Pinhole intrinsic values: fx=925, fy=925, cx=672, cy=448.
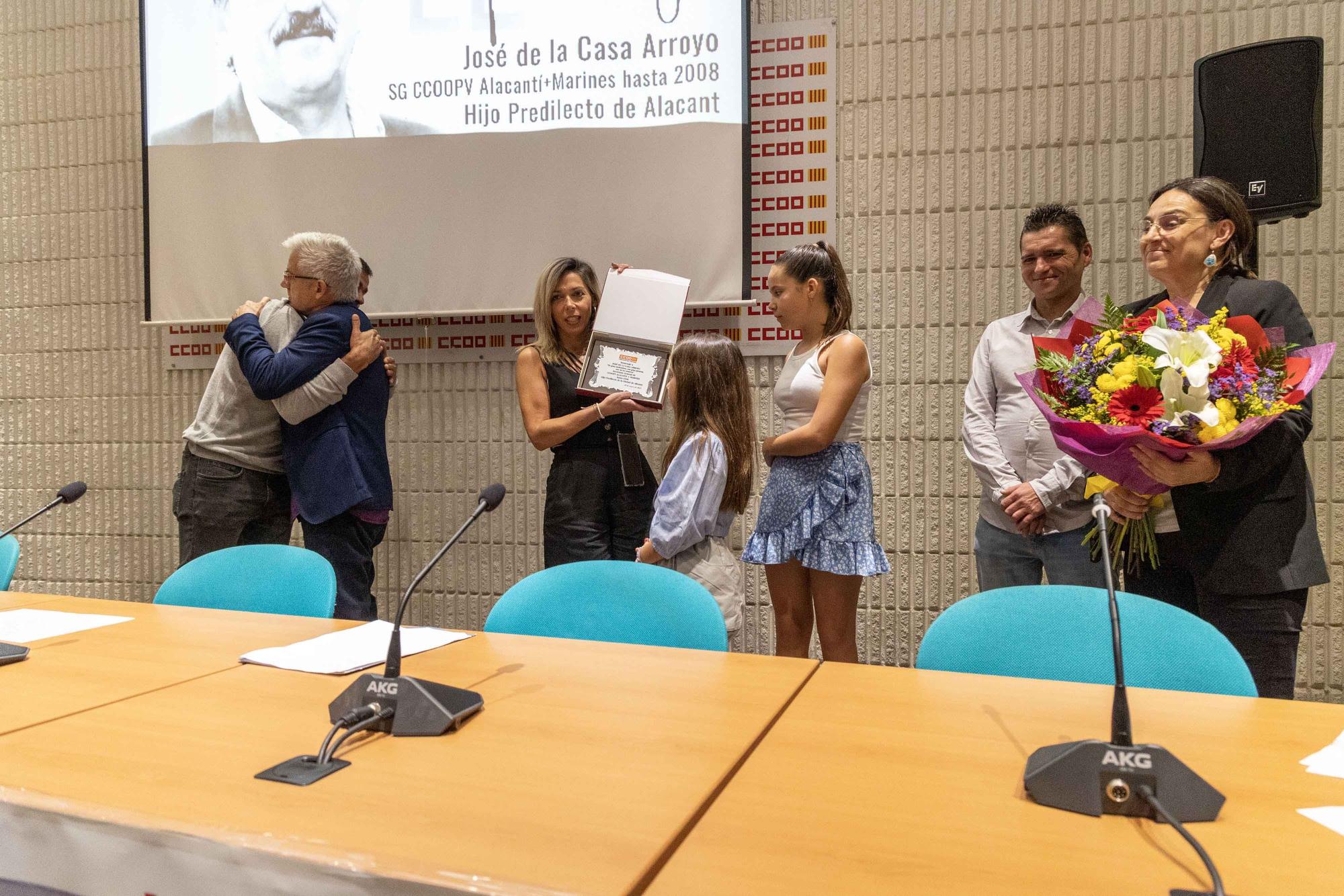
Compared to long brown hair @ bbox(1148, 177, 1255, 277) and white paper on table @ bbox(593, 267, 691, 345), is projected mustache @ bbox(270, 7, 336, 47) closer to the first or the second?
white paper on table @ bbox(593, 267, 691, 345)

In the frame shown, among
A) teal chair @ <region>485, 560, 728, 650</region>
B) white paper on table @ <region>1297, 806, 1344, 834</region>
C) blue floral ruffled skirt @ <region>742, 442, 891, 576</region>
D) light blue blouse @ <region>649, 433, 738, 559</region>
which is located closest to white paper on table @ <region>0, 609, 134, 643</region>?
teal chair @ <region>485, 560, 728, 650</region>

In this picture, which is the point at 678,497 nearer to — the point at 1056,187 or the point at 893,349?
the point at 893,349

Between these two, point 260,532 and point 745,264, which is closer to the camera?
point 260,532

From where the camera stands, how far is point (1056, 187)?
3309 mm

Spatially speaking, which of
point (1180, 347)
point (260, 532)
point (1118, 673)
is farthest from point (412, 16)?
point (1118, 673)

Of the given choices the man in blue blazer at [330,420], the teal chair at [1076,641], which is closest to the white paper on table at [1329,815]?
the teal chair at [1076,641]

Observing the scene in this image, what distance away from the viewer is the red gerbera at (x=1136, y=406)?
1.54 meters

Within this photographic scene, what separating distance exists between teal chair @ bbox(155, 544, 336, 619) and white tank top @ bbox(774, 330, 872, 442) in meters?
1.32

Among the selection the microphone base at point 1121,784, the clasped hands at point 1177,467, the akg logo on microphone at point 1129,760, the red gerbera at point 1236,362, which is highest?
the red gerbera at point 1236,362

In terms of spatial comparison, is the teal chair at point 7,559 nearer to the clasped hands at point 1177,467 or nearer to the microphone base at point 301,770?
the microphone base at point 301,770

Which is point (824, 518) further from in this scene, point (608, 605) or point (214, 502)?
point (214, 502)

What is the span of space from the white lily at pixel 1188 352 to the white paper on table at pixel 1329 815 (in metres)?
0.75

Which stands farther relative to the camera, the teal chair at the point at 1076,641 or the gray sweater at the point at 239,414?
the gray sweater at the point at 239,414

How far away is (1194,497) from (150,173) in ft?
13.2
